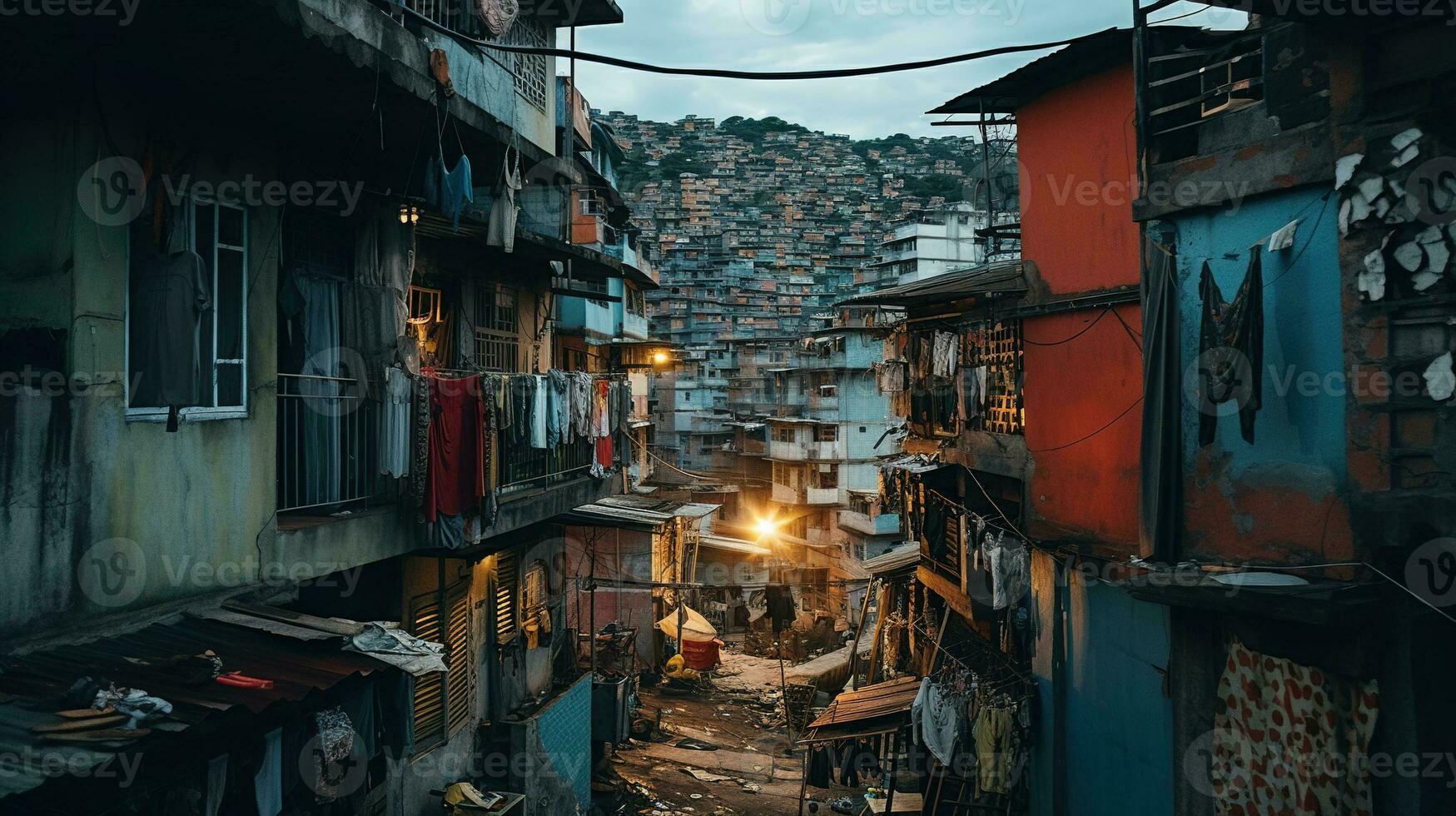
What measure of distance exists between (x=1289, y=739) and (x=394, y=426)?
1023 centimetres

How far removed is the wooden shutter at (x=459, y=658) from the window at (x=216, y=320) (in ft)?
21.8

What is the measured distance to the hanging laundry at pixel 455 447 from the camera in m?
10.5

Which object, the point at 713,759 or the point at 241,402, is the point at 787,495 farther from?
the point at 241,402

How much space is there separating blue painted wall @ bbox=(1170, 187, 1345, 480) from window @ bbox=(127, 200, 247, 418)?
10.5m

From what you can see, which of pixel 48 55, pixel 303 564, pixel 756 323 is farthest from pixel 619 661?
pixel 756 323

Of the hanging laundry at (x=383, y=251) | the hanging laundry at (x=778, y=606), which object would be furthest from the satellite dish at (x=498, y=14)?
the hanging laundry at (x=778, y=606)

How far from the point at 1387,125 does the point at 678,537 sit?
3011 cm

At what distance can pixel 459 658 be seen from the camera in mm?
14609

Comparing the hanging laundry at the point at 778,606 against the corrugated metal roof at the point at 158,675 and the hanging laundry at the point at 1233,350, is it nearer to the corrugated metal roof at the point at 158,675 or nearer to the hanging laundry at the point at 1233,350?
the hanging laundry at the point at 1233,350

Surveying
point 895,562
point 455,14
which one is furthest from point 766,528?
point 455,14

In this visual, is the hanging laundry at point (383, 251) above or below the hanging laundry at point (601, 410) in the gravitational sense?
above

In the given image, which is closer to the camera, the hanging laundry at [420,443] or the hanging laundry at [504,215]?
the hanging laundry at [420,443]

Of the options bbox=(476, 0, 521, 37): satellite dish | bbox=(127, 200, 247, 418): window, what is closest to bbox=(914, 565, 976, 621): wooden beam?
bbox=(476, 0, 521, 37): satellite dish

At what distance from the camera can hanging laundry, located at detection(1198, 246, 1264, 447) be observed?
918cm
